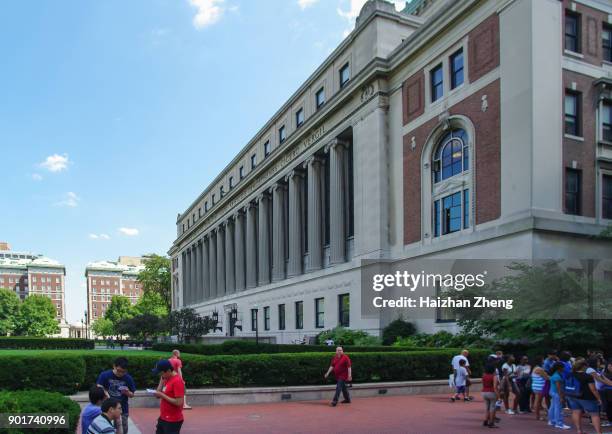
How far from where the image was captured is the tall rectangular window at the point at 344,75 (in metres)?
42.1

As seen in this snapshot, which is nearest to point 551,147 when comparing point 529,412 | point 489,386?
point 529,412

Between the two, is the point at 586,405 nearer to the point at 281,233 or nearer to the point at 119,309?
the point at 281,233

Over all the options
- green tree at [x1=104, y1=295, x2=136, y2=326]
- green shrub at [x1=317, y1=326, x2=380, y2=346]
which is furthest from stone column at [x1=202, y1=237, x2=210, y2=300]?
green tree at [x1=104, y1=295, x2=136, y2=326]

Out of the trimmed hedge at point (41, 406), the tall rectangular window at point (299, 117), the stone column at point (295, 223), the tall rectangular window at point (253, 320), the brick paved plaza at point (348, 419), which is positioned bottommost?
the tall rectangular window at point (253, 320)

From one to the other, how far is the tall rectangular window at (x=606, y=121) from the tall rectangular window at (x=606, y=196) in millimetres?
2057

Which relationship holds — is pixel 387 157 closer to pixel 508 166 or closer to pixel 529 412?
pixel 508 166

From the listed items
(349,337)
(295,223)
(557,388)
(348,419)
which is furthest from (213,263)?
(557,388)

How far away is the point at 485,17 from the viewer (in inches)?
1147

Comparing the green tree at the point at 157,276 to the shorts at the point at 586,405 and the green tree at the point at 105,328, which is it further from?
the shorts at the point at 586,405

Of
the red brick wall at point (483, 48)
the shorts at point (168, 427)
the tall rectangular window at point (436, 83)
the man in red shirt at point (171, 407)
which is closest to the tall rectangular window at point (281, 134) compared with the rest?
the tall rectangular window at point (436, 83)

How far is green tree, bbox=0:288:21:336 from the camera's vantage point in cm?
12227

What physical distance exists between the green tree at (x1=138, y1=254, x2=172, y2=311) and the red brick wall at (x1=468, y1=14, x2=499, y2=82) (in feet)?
322

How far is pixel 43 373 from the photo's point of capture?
16.7 m

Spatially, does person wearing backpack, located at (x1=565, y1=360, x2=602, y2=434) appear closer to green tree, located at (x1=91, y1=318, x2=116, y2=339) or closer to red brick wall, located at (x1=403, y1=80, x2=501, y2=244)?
red brick wall, located at (x1=403, y1=80, x2=501, y2=244)
